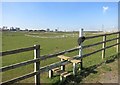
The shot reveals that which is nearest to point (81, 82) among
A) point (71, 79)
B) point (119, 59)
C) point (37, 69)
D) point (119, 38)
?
point (71, 79)

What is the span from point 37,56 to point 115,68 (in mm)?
4046

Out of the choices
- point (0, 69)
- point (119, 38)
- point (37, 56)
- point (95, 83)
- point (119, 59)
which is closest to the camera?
point (0, 69)

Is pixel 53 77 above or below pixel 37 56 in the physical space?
below

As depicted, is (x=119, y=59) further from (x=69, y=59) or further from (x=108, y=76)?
(x=69, y=59)

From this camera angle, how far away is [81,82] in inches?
288

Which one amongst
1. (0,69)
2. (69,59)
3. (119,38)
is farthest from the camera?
(119,38)

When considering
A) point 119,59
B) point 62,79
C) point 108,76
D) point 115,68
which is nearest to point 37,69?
point 62,79

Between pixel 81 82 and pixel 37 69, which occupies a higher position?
pixel 37 69

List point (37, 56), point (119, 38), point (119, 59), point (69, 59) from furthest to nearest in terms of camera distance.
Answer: point (119, 38)
point (119, 59)
point (69, 59)
point (37, 56)

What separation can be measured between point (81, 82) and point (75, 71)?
947mm

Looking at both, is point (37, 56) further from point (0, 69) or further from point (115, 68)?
point (115, 68)

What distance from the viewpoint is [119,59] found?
11102 mm

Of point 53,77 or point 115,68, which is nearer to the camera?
point 53,77

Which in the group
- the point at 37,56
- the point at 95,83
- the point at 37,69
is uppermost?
the point at 37,56
